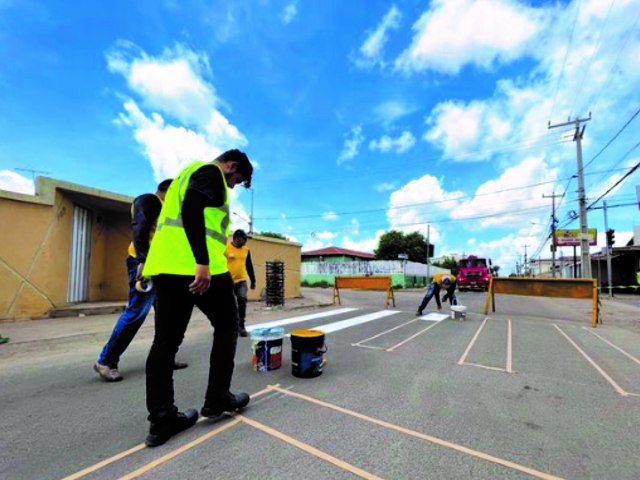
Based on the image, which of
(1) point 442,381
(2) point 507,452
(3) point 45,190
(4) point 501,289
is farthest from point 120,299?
(4) point 501,289

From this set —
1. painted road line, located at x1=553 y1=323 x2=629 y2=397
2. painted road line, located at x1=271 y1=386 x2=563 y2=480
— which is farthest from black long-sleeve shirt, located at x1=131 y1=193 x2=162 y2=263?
painted road line, located at x1=553 y1=323 x2=629 y2=397

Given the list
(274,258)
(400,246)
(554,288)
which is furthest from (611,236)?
(400,246)

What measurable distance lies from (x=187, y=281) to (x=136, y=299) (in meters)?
1.75

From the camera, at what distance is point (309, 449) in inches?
91.7

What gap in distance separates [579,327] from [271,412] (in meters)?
9.04

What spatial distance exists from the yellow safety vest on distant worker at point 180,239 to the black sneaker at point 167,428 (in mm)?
1052

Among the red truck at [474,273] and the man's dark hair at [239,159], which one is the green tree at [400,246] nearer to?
the red truck at [474,273]

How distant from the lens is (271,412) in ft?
9.55

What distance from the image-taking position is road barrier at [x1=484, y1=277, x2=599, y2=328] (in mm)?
9392

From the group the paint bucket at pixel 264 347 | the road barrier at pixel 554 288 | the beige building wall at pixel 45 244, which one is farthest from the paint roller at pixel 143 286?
the road barrier at pixel 554 288

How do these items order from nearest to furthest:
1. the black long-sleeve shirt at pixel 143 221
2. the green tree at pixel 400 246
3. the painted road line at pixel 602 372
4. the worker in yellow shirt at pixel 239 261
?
the black long-sleeve shirt at pixel 143 221
the painted road line at pixel 602 372
the worker in yellow shirt at pixel 239 261
the green tree at pixel 400 246

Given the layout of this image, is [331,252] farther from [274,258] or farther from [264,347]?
[264,347]

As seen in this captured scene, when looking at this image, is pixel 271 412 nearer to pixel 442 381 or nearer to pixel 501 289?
pixel 442 381

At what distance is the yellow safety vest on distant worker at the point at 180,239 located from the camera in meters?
2.39
